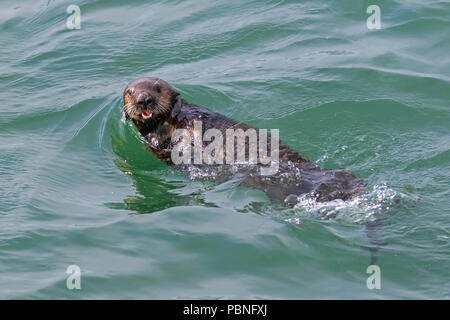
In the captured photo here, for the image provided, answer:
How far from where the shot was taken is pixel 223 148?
8.57 metres

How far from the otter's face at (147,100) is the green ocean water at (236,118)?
0.59 meters

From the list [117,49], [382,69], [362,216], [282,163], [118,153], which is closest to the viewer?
[362,216]

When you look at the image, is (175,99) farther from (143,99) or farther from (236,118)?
(236,118)

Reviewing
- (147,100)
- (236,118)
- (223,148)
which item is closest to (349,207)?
(223,148)

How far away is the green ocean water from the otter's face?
1.94 ft

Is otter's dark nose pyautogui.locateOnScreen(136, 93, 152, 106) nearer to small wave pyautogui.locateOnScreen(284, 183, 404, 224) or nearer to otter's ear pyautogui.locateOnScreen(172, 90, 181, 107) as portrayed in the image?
otter's ear pyautogui.locateOnScreen(172, 90, 181, 107)

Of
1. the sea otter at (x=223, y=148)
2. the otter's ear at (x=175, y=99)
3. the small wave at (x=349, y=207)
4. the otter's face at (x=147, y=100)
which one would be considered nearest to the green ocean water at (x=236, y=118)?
the small wave at (x=349, y=207)

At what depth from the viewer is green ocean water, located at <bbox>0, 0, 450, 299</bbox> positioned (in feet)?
23.2

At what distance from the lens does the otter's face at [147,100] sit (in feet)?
28.8

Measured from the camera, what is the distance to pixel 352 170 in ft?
28.1

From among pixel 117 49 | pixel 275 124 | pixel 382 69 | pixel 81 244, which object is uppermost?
pixel 117 49
